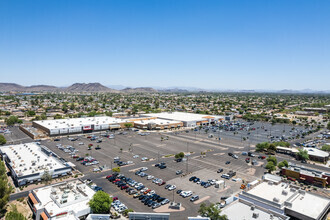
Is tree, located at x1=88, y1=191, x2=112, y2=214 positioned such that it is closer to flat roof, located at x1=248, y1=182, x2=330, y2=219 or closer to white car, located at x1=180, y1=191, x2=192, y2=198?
white car, located at x1=180, y1=191, x2=192, y2=198

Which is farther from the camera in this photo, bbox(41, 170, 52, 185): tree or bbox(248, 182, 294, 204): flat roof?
bbox(41, 170, 52, 185): tree

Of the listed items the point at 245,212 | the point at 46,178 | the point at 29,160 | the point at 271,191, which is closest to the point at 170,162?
the point at 271,191

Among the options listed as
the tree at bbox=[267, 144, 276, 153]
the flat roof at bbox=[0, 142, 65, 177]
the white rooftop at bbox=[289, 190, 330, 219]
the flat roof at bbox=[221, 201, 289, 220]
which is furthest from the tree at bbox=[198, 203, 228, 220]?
the tree at bbox=[267, 144, 276, 153]

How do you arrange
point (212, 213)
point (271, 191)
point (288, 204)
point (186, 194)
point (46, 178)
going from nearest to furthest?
point (212, 213) < point (288, 204) < point (271, 191) < point (186, 194) < point (46, 178)

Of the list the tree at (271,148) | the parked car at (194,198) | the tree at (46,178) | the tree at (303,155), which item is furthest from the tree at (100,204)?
the tree at (303,155)

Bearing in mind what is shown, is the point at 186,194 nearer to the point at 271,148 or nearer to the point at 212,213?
the point at 212,213

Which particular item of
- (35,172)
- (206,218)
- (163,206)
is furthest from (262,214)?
(35,172)

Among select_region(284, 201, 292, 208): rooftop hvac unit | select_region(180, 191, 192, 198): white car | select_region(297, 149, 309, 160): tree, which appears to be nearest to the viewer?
select_region(284, 201, 292, 208): rooftop hvac unit
